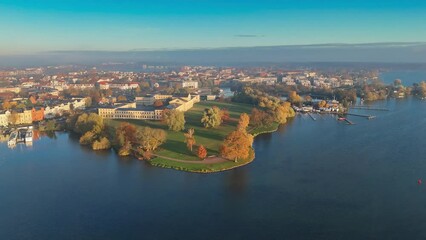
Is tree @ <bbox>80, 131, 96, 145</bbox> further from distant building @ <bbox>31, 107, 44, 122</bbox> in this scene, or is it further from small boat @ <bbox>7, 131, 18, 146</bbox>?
distant building @ <bbox>31, 107, 44, 122</bbox>

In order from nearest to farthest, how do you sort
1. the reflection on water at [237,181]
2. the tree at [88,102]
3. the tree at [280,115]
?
the reflection on water at [237,181], the tree at [280,115], the tree at [88,102]

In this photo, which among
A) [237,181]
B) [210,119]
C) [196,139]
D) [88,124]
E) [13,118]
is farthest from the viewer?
[13,118]

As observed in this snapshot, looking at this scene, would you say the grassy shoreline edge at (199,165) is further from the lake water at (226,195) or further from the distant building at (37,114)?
the distant building at (37,114)

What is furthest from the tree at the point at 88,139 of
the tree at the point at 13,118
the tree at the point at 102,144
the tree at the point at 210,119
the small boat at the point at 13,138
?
the tree at the point at 13,118

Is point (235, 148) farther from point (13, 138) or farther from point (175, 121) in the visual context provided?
point (13, 138)

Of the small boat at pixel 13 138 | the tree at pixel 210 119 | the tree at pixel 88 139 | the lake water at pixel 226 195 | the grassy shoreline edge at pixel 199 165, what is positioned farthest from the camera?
the tree at pixel 210 119

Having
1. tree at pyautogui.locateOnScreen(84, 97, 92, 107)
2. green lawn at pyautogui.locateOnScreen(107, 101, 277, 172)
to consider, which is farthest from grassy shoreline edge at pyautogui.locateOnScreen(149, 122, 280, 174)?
tree at pyautogui.locateOnScreen(84, 97, 92, 107)

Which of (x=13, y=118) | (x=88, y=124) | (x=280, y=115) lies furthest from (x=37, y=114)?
(x=280, y=115)

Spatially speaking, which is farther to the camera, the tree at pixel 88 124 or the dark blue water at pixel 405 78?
the dark blue water at pixel 405 78

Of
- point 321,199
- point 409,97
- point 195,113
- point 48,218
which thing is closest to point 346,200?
point 321,199
